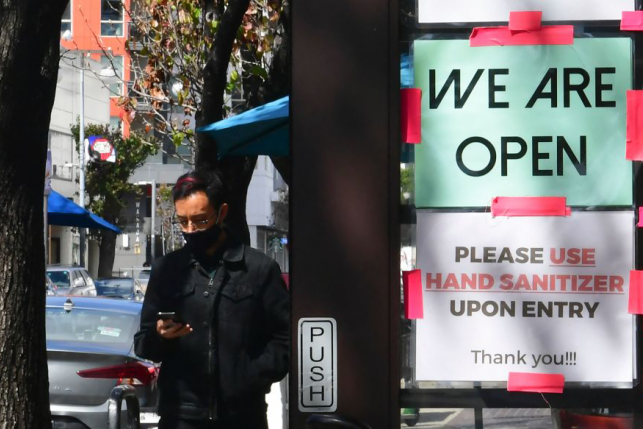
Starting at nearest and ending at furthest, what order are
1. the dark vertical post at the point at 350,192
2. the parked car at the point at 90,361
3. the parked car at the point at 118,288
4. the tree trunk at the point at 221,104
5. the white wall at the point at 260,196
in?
the dark vertical post at the point at 350,192, the parked car at the point at 90,361, the tree trunk at the point at 221,104, the parked car at the point at 118,288, the white wall at the point at 260,196

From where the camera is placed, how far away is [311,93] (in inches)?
94.3

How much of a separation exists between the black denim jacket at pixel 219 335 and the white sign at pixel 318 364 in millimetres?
1816

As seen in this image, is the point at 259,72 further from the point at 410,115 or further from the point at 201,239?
the point at 410,115

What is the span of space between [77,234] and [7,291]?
5717cm

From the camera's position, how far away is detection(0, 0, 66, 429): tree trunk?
6.26 m

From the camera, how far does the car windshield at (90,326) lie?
947cm

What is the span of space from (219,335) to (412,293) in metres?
1.95

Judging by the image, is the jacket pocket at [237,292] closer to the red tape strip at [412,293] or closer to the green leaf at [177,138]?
the red tape strip at [412,293]

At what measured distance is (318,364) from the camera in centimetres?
240

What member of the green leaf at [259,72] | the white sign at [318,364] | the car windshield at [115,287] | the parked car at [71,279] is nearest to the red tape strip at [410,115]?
the white sign at [318,364]

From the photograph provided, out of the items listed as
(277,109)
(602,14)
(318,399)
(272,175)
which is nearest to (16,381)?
(277,109)

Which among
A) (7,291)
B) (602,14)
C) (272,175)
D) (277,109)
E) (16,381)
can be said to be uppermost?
(272,175)

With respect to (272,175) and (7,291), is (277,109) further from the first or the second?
(272,175)

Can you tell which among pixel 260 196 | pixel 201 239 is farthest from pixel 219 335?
pixel 260 196
